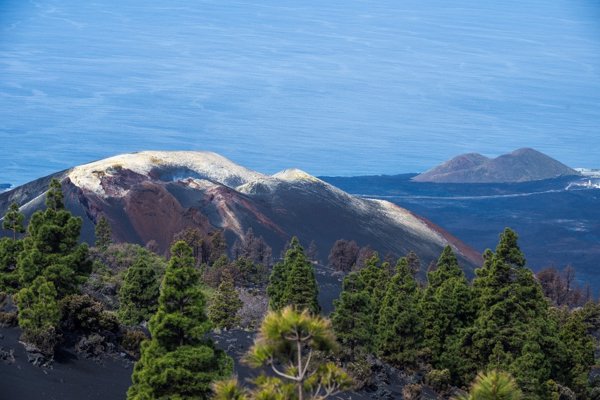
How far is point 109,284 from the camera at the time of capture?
1866 inches

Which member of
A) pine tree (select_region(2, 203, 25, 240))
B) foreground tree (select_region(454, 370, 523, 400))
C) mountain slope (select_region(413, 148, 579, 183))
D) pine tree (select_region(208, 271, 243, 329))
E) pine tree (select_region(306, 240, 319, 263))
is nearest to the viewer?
foreground tree (select_region(454, 370, 523, 400))

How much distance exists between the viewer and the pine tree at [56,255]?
3203 centimetres

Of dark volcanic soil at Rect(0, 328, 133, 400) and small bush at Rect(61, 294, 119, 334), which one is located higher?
small bush at Rect(61, 294, 119, 334)

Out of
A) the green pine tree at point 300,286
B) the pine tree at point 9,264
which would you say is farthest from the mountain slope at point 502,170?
the pine tree at point 9,264

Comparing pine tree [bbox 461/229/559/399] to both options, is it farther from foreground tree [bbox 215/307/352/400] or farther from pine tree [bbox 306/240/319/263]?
pine tree [bbox 306/240/319/263]

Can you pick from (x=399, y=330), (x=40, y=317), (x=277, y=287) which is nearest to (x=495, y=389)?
(x=40, y=317)

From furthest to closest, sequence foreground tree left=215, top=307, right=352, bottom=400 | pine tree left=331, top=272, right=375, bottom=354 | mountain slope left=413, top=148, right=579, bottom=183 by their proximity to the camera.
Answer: mountain slope left=413, top=148, right=579, bottom=183, pine tree left=331, top=272, right=375, bottom=354, foreground tree left=215, top=307, right=352, bottom=400

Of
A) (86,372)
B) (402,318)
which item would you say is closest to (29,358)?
(86,372)

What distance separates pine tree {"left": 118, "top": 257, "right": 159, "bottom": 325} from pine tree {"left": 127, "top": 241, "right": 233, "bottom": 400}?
46.8 ft

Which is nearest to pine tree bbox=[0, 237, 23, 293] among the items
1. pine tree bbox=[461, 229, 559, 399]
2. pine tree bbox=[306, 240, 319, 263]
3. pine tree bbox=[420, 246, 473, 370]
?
pine tree bbox=[420, 246, 473, 370]

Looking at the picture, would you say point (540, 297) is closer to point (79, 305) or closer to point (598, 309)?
point (79, 305)

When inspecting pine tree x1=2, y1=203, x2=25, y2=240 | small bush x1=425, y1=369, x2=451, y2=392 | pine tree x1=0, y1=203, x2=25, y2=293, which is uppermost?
pine tree x1=2, y1=203, x2=25, y2=240

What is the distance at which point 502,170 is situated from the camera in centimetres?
15300

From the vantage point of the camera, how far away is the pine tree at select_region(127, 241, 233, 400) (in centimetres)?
2352
